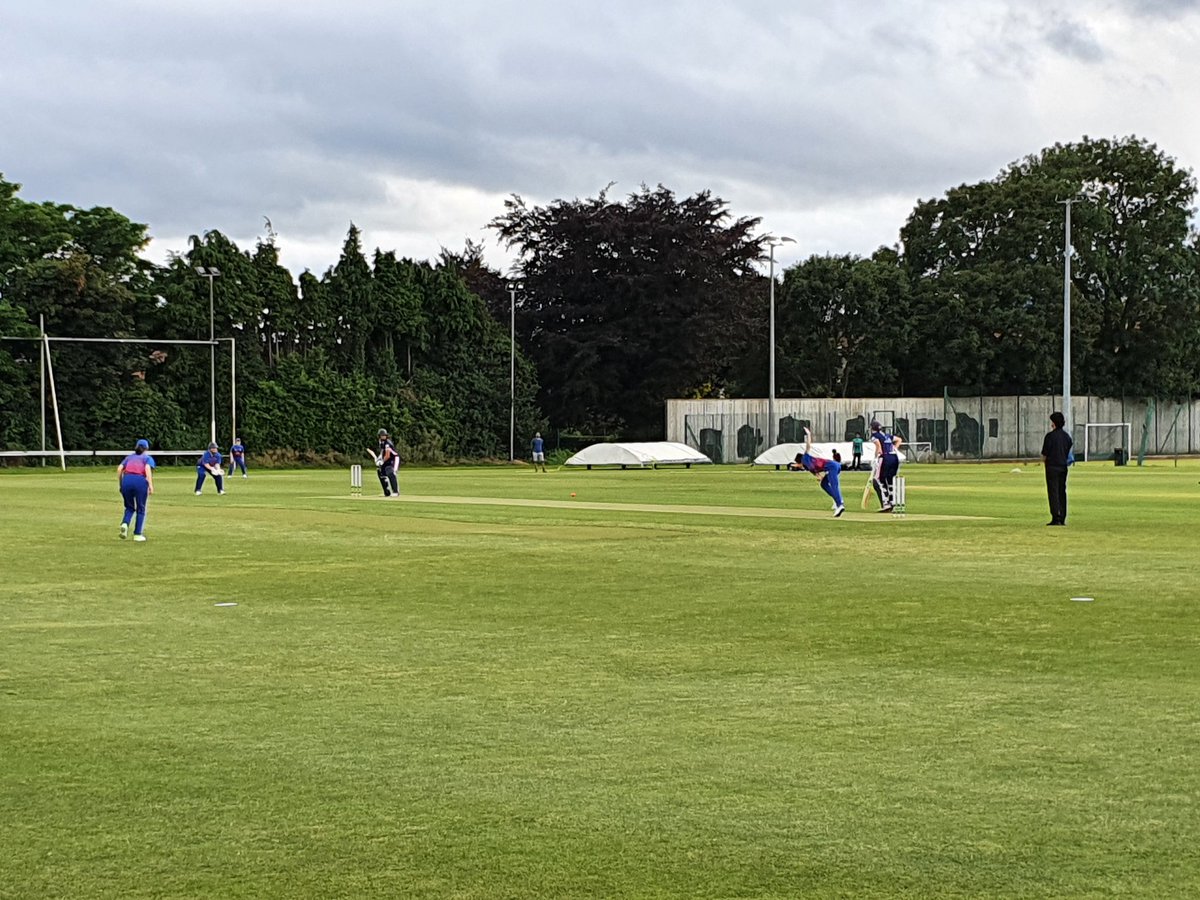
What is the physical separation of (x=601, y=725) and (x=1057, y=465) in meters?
19.3

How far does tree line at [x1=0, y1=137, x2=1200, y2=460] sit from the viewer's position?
2857 inches

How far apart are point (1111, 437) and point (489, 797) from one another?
84.2 m

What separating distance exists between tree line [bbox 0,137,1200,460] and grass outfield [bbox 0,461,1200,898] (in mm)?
53658

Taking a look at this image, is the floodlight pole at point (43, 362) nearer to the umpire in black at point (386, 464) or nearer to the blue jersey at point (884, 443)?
the umpire in black at point (386, 464)

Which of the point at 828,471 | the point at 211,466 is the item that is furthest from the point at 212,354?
the point at 828,471

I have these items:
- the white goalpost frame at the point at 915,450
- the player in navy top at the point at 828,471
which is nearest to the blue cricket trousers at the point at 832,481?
the player in navy top at the point at 828,471

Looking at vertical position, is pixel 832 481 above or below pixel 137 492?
below

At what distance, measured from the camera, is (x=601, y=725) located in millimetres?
9258

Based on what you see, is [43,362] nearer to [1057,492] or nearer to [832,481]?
[832,481]

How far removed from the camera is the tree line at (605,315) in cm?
7256

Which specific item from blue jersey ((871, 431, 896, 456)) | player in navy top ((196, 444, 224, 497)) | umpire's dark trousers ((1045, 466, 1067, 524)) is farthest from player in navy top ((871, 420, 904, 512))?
player in navy top ((196, 444, 224, 497))

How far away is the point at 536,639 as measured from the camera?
13086 millimetres

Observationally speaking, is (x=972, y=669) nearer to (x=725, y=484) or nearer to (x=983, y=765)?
(x=983, y=765)

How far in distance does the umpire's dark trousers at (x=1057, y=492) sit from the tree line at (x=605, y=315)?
52071mm
